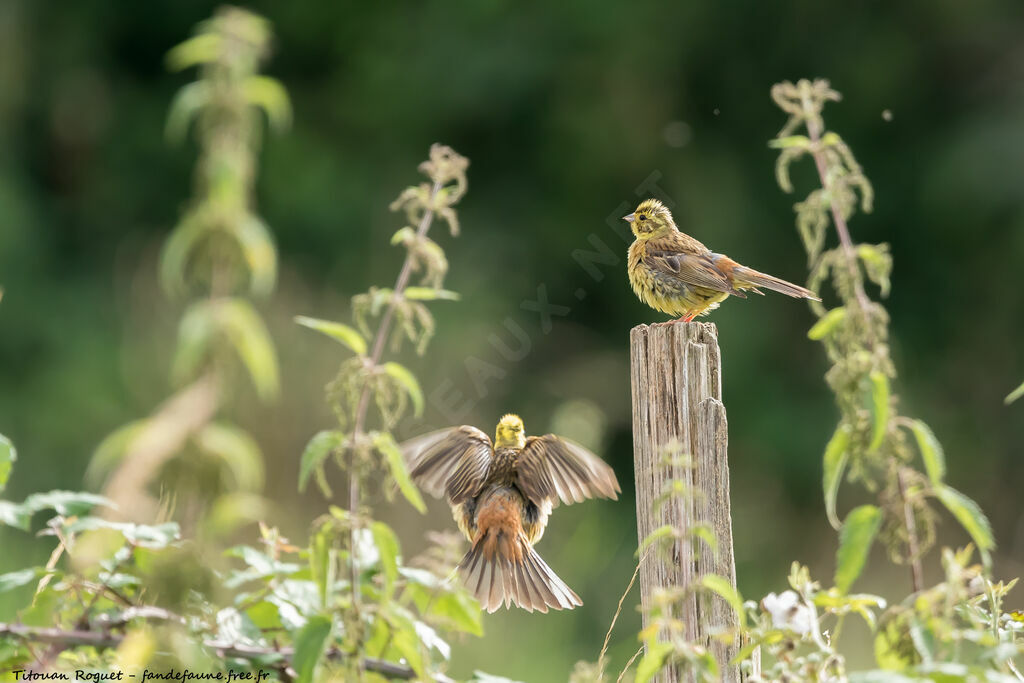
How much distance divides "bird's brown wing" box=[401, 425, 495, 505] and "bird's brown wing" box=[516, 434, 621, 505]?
12cm

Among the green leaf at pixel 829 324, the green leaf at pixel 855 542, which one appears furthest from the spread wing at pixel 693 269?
the green leaf at pixel 855 542

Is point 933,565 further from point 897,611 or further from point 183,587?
point 183,587

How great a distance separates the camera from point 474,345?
7711 millimetres

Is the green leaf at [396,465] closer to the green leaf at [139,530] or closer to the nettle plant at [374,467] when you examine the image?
the nettle plant at [374,467]

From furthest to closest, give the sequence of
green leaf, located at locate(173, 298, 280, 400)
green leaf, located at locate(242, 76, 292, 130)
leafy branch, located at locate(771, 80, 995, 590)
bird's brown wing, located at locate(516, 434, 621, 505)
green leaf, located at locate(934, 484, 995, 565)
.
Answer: bird's brown wing, located at locate(516, 434, 621, 505) → leafy branch, located at locate(771, 80, 995, 590) → green leaf, located at locate(934, 484, 995, 565) → green leaf, located at locate(242, 76, 292, 130) → green leaf, located at locate(173, 298, 280, 400)

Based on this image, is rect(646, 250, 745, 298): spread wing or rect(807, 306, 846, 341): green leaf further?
rect(646, 250, 745, 298): spread wing

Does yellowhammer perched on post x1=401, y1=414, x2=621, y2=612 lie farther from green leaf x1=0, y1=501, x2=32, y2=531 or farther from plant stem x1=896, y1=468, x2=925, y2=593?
plant stem x1=896, y1=468, x2=925, y2=593

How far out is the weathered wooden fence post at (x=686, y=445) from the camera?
7.73ft

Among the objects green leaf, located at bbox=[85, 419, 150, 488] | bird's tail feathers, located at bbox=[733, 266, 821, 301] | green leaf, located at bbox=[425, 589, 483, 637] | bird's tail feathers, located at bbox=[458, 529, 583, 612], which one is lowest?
green leaf, located at bbox=[425, 589, 483, 637]

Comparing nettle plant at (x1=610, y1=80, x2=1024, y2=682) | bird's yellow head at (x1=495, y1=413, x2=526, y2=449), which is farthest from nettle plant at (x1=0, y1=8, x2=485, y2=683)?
bird's yellow head at (x1=495, y1=413, x2=526, y2=449)

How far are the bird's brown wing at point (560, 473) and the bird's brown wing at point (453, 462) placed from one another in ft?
0.39

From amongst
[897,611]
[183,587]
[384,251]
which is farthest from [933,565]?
[183,587]

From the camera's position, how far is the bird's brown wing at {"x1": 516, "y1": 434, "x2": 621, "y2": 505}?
9.22 feet

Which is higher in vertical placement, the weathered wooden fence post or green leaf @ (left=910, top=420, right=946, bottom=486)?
the weathered wooden fence post
